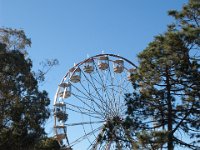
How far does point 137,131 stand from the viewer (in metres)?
17.5

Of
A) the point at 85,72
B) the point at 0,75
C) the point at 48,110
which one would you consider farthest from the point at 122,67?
the point at 0,75

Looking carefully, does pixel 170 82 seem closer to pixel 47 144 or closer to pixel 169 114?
pixel 169 114

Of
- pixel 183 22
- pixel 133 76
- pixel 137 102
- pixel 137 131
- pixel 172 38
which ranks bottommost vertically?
pixel 137 131

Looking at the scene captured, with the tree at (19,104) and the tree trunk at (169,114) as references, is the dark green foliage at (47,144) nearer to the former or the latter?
the tree at (19,104)

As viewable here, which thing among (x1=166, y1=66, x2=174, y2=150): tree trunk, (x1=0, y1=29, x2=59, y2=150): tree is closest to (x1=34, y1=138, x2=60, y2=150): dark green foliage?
(x1=0, y1=29, x2=59, y2=150): tree

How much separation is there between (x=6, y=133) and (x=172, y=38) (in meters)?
8.58

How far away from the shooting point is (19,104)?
1975 cm

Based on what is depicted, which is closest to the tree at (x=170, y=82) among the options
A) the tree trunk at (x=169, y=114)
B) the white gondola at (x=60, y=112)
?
the tree trunk at (x=169, y=114)

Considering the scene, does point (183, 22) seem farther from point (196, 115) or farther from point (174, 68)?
point (196, 115)

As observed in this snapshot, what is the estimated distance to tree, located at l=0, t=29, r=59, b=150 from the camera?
1931 cm

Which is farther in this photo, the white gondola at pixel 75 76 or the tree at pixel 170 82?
the white gondola at pixel 75 76

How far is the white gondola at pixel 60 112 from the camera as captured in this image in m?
24.2

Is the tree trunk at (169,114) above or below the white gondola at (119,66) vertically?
below

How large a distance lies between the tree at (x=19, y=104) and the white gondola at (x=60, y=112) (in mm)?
3273
